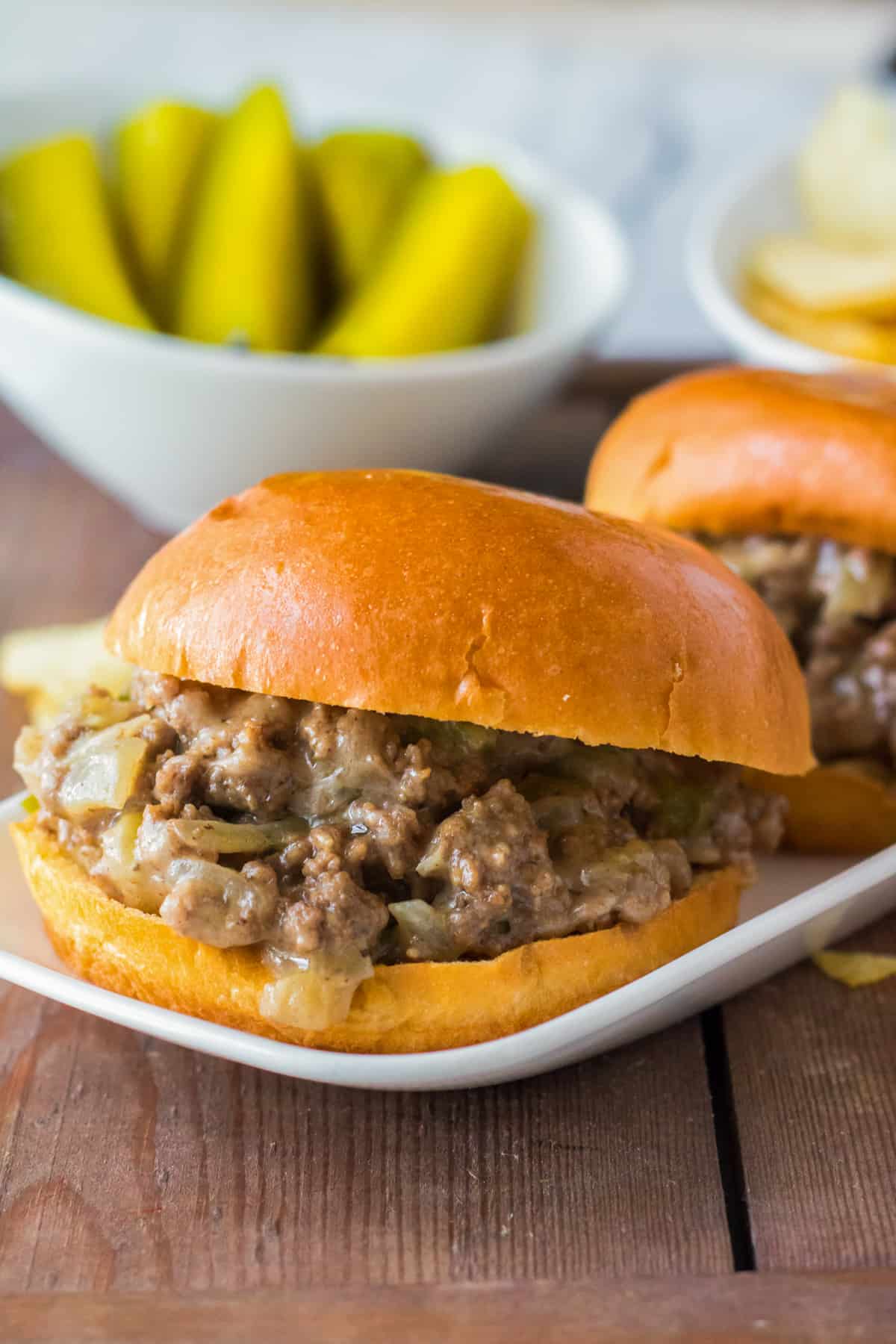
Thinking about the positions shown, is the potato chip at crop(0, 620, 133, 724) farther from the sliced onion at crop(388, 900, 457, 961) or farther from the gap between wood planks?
the gap between wood planks

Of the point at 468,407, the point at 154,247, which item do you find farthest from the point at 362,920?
the point at 154,247

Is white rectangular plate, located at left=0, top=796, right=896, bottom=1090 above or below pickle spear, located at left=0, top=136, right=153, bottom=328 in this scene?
below

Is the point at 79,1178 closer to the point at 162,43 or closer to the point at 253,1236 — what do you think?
the point at 253,1236

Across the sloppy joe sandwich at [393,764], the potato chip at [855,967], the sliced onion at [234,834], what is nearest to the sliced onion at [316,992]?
the sloppy joe sandwich at [393,764]

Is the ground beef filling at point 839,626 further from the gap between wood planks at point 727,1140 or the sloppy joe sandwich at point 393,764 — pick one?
the gap between wood planks at point 727,1140

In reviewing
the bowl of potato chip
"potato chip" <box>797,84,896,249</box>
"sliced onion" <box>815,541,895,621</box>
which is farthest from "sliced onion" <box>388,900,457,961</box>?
"potato chip" <box>797,84,896,249</box>

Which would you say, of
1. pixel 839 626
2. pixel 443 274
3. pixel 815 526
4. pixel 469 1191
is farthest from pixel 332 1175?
pixel 443 274
